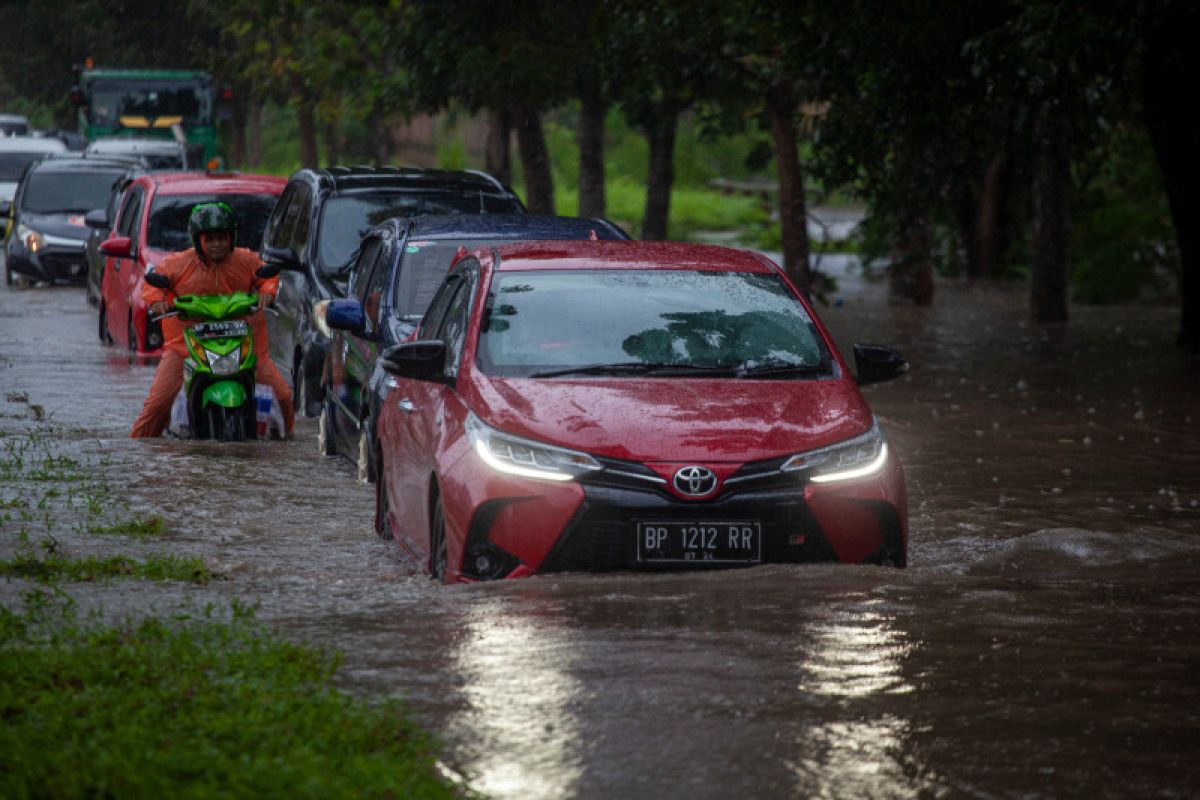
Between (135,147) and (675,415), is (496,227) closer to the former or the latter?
(675,415)

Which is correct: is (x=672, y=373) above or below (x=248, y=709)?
above

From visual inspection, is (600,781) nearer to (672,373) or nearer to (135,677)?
(135,677)

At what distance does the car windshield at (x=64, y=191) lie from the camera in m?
30.1

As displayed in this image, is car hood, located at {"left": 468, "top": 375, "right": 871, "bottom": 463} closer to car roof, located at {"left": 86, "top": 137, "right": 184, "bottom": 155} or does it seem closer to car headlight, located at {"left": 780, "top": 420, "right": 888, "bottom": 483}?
car headlight, located at {"left": 780, "top": 420, "right": 888, "bottom": 483}

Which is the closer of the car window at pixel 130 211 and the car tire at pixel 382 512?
the car tire at pixel 382 512

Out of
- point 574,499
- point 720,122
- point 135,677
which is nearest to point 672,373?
point 574,499

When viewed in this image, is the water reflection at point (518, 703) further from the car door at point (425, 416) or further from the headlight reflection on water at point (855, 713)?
the car door at point (425, 416)

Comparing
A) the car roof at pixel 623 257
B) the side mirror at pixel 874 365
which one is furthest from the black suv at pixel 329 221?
the side mirror at pixel 874 365

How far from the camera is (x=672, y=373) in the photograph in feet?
28.8

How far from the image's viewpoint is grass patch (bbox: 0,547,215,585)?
8422 millimetres

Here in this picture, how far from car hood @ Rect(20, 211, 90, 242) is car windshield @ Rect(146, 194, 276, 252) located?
1011 centimetres

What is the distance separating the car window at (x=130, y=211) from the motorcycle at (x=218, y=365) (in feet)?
27.2

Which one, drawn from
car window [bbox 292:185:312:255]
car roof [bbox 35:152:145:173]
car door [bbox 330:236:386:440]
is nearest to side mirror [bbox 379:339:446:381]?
car door [bbox 330:236:386:440]

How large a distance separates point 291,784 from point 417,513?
366 cm
